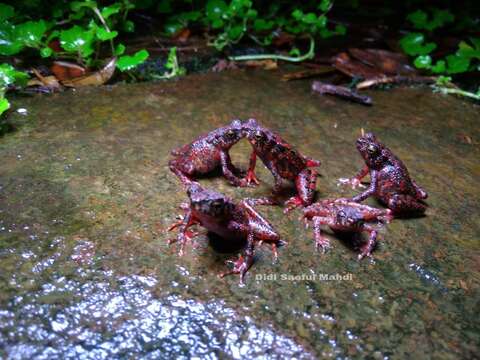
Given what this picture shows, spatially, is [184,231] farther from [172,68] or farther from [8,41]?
[8,41]

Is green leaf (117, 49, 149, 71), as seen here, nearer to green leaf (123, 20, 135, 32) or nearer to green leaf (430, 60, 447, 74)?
green leaf (123, 20, 135, 32)

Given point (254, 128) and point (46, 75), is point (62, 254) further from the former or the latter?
point (46, 75)

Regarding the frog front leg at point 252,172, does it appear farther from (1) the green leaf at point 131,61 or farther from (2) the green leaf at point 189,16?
(2) the green leaf at point 189,16

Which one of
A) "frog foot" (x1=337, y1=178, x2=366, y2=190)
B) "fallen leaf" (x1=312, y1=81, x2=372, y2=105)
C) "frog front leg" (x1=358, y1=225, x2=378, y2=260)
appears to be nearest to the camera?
"frog front leg" (x1=358, y1=225, x2=378, y2=260)

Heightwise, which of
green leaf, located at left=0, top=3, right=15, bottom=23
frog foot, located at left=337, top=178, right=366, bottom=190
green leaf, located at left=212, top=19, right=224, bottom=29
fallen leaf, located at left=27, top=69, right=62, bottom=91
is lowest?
frog foot, located at left=337, top=178, right=366, bottom=190

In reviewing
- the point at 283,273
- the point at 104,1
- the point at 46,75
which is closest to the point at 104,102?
the point at 46,75

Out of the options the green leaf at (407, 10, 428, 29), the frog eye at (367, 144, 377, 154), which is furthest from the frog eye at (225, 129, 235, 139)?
the green leaf at (407, 10, 428, 29)

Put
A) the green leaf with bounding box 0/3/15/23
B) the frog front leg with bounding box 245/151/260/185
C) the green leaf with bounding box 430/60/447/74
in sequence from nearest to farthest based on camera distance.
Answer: the frog front leg with bounding box 245/151/260/185 < the green leaf with bounding box 0/3/15/23 < the green leaf with bounding box 430/60/447/74
